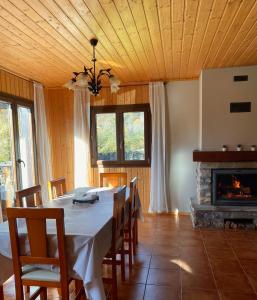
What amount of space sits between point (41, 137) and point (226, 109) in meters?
3.23

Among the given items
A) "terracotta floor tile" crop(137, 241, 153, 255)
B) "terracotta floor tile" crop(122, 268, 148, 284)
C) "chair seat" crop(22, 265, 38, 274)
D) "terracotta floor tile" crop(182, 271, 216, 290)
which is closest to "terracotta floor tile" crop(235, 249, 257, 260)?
"terracotta floor tile" crop(182, 271, 216, 290)

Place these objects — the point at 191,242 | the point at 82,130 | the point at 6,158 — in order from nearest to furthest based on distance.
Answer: the point at 191,242, the point at 6,158, the point at 82,130

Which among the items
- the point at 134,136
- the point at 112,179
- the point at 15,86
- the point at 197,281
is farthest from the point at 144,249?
the point at 15,86

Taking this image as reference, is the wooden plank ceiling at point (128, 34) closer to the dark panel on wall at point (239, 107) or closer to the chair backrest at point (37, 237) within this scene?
the dark panel on wall at point (239, 107)

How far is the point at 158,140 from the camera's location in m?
4.52

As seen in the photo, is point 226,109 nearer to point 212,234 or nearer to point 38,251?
point 212,234

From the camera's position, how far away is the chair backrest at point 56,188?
311 cm

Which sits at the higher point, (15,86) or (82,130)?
(15,86)

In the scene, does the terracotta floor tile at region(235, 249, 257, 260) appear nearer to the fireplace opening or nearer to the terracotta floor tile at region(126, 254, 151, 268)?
the fireplace opening

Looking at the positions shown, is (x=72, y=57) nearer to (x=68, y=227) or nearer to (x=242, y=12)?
(x=242, y=12)

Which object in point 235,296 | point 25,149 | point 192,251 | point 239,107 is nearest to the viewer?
point 235,296

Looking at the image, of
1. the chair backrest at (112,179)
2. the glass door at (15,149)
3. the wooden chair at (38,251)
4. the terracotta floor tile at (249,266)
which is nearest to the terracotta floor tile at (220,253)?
the terracotta floor tile at (249,266)

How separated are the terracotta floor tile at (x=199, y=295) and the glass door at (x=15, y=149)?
257 cm

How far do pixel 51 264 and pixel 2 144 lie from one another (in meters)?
2.51
